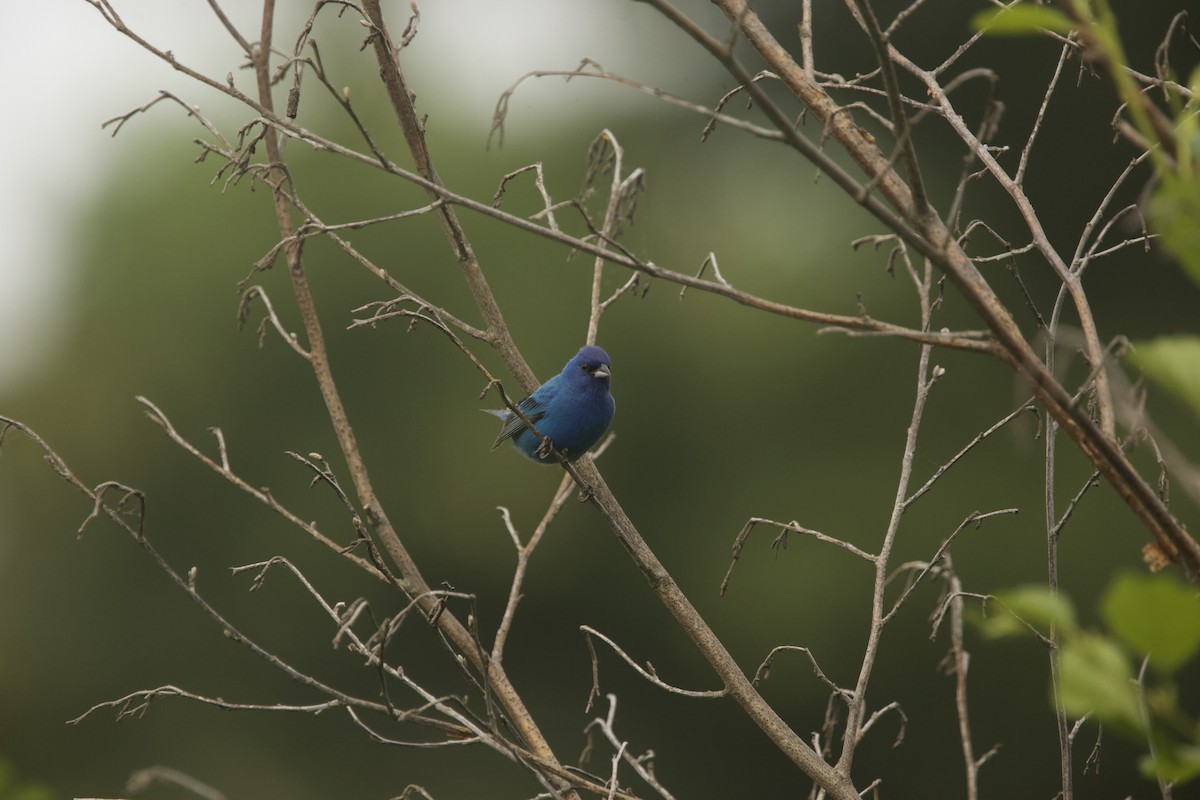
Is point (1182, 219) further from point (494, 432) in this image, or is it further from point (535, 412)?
point (494, 432)

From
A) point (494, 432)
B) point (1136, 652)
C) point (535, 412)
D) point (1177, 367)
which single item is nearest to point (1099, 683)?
point (1136, 652)

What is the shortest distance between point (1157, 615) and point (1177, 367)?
0.18 meters

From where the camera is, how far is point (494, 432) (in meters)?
9.46

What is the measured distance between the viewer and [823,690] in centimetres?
937

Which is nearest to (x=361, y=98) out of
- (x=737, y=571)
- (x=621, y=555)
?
(x=621, y=555)

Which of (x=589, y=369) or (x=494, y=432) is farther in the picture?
(x=494, y=432)

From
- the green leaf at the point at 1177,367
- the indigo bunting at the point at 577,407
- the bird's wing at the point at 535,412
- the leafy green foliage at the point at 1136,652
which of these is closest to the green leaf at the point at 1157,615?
the leafy green foliage at the point at 1136,652

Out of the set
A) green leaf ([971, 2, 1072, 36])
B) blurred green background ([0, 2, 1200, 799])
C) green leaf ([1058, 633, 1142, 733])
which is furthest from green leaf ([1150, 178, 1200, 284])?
blurred green background ([0, 2, 1200, 799])

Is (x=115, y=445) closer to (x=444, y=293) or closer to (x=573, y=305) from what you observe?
(x=444, y=293)

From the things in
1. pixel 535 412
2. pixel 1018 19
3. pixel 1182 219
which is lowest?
pixel 535 412

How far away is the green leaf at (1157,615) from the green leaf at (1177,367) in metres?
0.15

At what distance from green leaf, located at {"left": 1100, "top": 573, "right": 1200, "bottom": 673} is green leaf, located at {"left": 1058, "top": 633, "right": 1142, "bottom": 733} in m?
0.04

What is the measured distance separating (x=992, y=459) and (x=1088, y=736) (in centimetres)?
231

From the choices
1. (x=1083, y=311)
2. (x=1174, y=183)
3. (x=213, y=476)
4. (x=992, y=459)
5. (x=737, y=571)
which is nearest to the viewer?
(x=1174, y=183)
